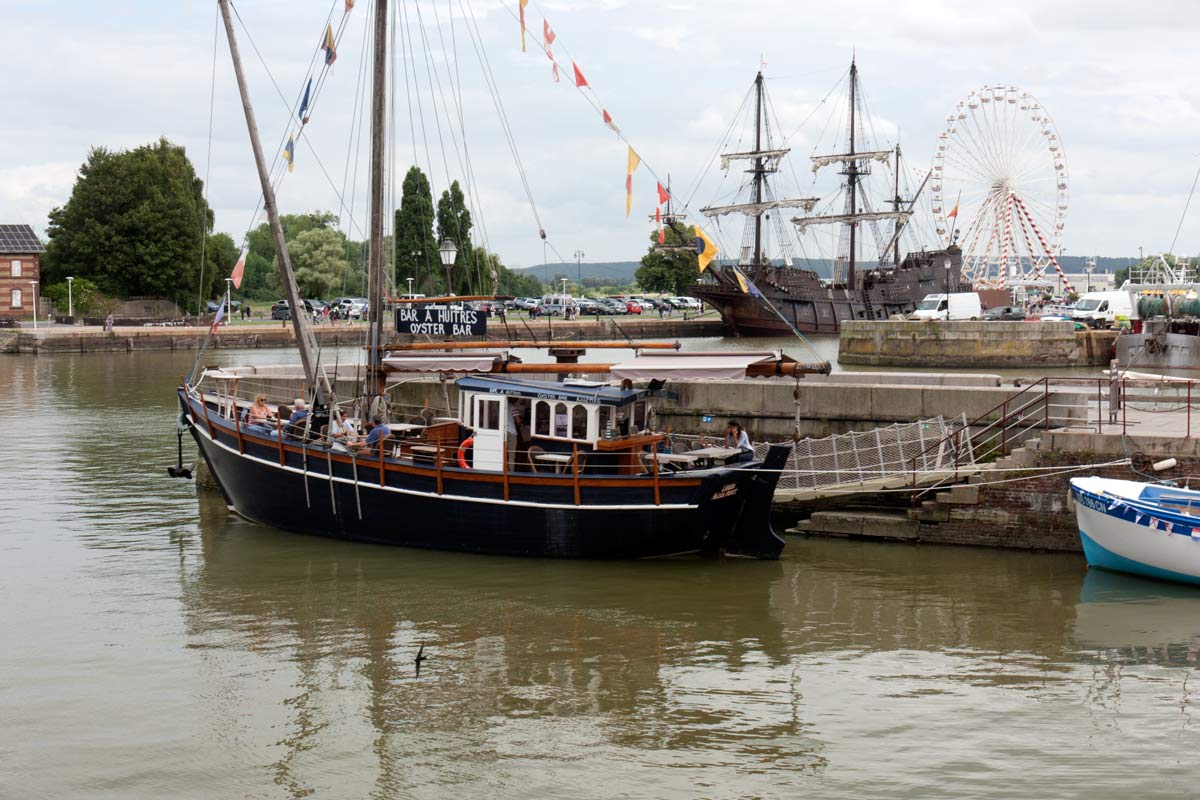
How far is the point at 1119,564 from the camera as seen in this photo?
18391 mm

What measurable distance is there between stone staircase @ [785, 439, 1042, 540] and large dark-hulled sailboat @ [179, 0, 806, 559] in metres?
1.74

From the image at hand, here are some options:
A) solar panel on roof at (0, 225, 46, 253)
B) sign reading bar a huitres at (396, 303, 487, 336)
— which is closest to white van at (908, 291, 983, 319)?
sign reading bar a huitres at (396, 303, 487, 336)

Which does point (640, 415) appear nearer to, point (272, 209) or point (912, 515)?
point (912, 515)

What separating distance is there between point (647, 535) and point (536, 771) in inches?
308

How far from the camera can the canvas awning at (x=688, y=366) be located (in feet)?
70.1

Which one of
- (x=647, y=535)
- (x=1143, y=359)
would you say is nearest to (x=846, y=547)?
(x=647, y=535)

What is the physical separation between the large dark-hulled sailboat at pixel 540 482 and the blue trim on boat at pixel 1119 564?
447cm

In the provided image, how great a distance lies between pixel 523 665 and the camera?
49.9 ft

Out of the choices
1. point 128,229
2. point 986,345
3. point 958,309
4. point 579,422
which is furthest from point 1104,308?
point 128,229

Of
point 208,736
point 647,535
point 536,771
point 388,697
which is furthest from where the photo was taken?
point 647,535

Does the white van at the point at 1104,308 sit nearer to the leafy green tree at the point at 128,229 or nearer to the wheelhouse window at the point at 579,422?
the wheelhouse window at the point at 579,422

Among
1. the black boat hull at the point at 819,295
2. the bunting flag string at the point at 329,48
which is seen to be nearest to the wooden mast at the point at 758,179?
the black boat hull at the point at 819,295

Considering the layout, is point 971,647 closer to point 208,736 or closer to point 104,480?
point 208,736

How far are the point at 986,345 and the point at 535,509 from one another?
137 ft
